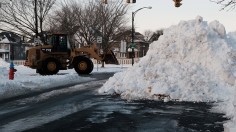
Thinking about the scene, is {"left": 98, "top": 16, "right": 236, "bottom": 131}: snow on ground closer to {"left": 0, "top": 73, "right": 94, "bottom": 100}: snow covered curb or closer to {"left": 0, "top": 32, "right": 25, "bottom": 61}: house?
{"left": 0, "top": 73, "right": 94, "bottom": 100}: snow covered curb

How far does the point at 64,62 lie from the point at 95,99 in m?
14.2

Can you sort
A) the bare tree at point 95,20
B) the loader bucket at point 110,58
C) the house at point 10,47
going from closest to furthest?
the loader bucket at point 110,58
the bare tree at point 95,20
the house at point 10,47

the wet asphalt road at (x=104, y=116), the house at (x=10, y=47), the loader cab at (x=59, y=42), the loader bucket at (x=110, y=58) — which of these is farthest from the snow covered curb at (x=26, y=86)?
the house at (x=10, y=47)

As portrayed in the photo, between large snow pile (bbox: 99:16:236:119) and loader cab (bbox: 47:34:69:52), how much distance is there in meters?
10.7

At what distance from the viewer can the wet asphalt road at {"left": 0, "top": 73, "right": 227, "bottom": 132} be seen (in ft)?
28.1

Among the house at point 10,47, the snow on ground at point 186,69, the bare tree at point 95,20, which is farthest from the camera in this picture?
the house at point 10,47

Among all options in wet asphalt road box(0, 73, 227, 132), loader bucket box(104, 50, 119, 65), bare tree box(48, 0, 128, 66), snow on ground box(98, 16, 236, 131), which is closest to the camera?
wet asphalt road box(0, 73, 227, 132)

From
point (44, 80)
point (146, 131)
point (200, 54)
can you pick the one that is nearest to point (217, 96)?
point (200, 54)

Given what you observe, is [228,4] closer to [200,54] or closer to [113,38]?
[200,54]

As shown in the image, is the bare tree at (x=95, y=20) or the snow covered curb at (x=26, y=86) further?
the bare tree at (x=95, y=20)

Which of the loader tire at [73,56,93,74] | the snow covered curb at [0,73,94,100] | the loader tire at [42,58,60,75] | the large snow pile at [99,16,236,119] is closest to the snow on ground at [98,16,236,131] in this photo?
the large snow pile at [99,16,236,119]

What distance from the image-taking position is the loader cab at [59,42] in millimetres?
27438

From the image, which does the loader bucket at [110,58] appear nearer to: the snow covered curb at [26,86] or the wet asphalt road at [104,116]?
the snow covered curb at [26,86]

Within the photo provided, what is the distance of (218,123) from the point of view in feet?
30.2
